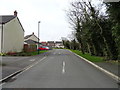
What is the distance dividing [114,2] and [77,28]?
2498cm

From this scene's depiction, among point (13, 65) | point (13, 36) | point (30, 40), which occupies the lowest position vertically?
point (13, 65)

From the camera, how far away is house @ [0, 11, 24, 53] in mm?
29516

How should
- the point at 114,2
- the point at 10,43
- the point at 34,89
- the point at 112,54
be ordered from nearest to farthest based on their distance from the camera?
the point at 34,89, the point at 114,2, the point at 112,54, the point at 10,43

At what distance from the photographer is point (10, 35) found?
32.3 metres

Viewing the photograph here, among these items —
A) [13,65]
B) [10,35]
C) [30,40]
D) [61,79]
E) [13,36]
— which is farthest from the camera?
[30,40]

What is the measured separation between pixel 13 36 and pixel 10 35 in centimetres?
143

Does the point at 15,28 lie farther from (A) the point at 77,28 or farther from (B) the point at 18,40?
(A) the point at 77,28

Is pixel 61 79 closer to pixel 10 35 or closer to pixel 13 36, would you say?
pixel 10 35

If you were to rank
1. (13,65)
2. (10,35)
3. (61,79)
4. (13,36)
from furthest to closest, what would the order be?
(13,36) → (10,35) → (13,65) → (61,79)

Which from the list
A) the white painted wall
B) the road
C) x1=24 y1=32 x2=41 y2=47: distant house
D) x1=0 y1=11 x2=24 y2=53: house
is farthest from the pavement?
x1=24 y1=32 x2=41 y2=47: distant house

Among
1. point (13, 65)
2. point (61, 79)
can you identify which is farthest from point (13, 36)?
point (61, 79)

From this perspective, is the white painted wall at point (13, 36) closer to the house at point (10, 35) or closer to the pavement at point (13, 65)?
the house at point (10, 35)

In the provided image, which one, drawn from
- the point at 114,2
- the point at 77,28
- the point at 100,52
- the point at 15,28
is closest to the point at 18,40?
the point at 15,28

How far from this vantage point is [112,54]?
61.3 ft
